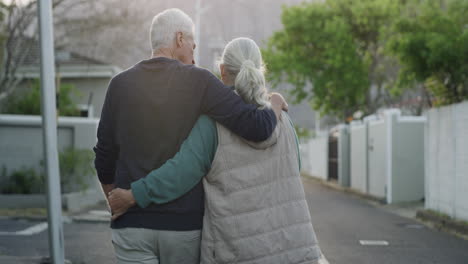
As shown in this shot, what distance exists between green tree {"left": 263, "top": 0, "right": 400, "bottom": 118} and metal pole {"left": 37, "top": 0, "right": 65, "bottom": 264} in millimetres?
21107

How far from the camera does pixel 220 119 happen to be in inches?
102

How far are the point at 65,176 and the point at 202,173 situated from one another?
39.0 ft

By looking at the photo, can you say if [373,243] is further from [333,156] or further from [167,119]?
[333,156]

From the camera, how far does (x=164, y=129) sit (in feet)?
8.64

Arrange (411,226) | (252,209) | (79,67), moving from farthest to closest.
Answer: (79,67), (411,226), (252,209)

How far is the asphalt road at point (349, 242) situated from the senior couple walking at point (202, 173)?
4496 mm

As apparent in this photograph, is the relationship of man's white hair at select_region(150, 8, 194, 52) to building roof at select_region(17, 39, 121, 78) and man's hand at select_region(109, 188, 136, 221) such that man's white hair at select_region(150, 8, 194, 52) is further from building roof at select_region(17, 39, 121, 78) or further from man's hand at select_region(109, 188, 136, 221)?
building roof at select_region(17, 39, 121, 78)

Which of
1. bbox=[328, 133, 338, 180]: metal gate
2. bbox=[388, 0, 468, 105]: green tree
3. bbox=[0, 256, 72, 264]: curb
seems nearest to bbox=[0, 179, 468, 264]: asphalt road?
bbox=[0, 256, 72, 264]: curb

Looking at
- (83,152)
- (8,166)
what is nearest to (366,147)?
(83,152)

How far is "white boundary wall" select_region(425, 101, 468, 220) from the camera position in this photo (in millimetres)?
10461

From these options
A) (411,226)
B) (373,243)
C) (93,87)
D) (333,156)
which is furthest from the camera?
(333,156)

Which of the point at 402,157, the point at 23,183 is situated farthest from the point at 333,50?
the point at 23,183

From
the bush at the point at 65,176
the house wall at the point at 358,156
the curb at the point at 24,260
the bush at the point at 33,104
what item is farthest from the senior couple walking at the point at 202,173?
the house wall at the point at 358,156

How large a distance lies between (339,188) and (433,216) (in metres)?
12.0
